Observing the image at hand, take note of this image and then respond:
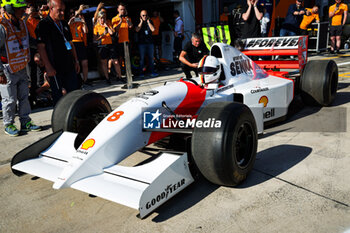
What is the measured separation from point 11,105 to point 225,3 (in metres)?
12.2

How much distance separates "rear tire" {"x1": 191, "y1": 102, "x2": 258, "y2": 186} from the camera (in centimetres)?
290

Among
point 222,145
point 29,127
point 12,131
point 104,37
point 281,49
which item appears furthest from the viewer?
point 104,37

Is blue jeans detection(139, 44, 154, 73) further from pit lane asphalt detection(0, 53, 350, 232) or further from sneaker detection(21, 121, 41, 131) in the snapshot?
pit lane asphalt detection(0, 53, 350, 232)

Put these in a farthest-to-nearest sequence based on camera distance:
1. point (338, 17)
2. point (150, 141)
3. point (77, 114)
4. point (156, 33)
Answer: point (338, 17) < point (156, 33) < point (77, 114) < point (150, 141)

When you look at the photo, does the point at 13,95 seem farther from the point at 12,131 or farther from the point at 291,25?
the point at 291,25

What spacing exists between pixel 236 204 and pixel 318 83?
359cm

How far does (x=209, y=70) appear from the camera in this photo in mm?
4289

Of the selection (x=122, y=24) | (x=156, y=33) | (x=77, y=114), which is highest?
(x=122, y=24)

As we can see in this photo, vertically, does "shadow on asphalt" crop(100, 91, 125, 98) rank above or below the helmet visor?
below

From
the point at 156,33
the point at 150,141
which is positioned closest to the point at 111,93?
the point at 156,33

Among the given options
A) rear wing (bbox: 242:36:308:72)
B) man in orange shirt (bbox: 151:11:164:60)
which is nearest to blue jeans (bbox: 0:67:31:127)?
rear wing (bbox: 242:36:308:72)

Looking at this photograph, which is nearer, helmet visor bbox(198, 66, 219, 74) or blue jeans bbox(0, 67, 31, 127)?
helmet visor bbox(198, 66, 219, 74)

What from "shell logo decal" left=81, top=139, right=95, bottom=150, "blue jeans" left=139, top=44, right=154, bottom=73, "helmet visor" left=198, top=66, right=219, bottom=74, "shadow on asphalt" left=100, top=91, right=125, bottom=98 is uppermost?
"helmet visor" left=198, top=66, right=219, bottom=74

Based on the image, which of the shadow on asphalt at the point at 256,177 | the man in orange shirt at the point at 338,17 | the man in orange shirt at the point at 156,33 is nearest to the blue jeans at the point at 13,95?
the shadow on asphalt at the point at 256,177
